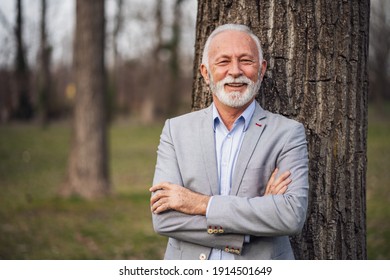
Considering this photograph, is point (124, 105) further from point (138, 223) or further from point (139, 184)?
point (138, 223)

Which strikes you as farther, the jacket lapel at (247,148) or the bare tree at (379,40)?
the bare tree at (379,40)

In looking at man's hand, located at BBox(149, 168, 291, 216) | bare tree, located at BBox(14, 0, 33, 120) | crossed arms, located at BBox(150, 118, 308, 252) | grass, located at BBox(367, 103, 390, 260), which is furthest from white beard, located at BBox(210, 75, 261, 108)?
bare tree, located at BBox(14, 0, 33, 120)

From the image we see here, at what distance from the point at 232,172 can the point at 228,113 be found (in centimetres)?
33

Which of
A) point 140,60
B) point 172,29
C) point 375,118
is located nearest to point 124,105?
point 140,60

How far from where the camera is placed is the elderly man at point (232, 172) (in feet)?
8.03

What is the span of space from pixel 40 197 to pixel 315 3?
8439 mm

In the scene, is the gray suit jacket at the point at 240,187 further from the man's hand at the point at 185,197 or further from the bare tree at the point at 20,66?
the bare tree at the point at 20,66

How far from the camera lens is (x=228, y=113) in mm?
2742

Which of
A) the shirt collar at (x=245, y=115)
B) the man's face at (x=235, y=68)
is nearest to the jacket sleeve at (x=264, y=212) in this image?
the shirt collar at (x=245, y=115)

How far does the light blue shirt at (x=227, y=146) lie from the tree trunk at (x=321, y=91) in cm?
44

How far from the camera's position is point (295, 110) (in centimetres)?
307

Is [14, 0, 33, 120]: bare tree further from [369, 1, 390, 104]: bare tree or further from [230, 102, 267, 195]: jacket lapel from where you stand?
[369, 1, 390, 104]: bare tree

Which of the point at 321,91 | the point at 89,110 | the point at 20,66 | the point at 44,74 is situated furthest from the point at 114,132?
the point at 321,91

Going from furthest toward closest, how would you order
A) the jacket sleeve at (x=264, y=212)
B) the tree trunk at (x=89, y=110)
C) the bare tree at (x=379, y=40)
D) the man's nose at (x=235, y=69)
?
the bare tree at (x=379, y=40), the tree trunk at (x=89, y=110), the man's nose at (x=235, y=69), the jacket sleeve at (x=264, y=212)
